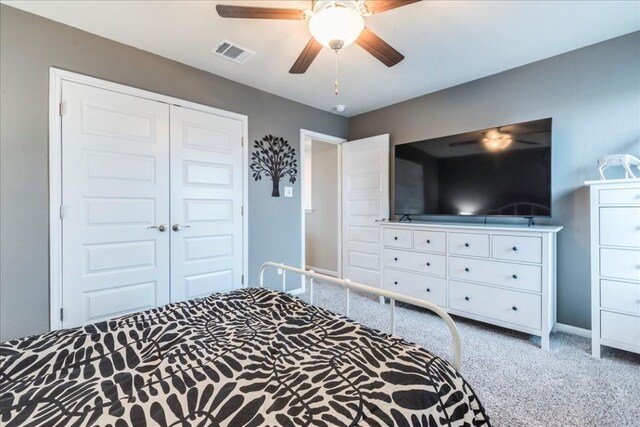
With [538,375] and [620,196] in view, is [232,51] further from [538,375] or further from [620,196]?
[538,375]

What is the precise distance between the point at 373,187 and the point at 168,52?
267 centimetres

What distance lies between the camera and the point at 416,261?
3.02 meters

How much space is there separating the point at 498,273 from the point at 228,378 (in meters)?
2.46

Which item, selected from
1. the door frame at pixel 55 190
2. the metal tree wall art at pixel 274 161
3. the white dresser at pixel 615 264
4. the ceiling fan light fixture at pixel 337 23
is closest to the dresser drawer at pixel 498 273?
the white dresser at pixel 615 264

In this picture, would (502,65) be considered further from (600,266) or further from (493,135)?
(600,266)

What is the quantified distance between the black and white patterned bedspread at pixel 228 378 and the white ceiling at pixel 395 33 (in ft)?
6.66

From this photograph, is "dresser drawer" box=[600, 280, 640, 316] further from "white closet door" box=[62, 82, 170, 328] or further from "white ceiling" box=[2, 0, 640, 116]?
"white closet door" box=[62, 82, 170, 328]

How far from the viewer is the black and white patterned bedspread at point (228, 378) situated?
0.75 metres

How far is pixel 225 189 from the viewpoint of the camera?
9.86 feet

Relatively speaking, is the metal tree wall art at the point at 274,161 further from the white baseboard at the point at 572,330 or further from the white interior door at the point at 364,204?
the white baseboard at the point at 572,330

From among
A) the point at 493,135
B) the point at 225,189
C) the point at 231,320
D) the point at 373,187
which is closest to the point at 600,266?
the point at 493,135

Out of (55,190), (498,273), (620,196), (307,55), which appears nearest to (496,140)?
(620,196)

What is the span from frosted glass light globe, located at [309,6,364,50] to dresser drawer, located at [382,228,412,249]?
207 centimetres

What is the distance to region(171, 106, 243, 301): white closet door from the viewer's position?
2.68 meters
